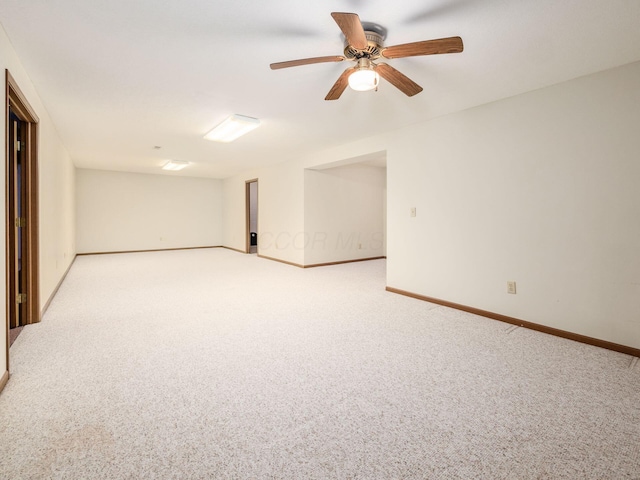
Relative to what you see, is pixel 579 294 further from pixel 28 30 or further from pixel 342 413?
pixel 28 30

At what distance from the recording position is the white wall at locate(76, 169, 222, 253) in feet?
25.6

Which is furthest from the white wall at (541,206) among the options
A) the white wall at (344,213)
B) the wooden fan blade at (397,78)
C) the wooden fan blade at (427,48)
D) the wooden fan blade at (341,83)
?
the white wall at (344,213)

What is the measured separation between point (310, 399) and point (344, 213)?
17.0 feet

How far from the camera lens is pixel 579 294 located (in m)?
2.64

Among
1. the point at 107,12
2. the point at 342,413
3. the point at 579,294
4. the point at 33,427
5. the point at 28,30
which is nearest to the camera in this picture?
the point at 33,427

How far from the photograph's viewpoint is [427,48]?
1.78 metres

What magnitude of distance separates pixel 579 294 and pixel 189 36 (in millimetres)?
3556

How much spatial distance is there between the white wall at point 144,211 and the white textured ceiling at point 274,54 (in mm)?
4654

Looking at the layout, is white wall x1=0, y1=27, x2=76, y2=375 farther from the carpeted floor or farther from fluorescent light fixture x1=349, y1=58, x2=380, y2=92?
fluorescent light fixture x1=349, y1=58, x2=380, y2=92

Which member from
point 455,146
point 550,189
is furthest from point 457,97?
point 550,189

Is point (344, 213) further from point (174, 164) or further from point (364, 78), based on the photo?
point (364, 78)

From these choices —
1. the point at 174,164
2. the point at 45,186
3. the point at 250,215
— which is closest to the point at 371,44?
the point at 45,186

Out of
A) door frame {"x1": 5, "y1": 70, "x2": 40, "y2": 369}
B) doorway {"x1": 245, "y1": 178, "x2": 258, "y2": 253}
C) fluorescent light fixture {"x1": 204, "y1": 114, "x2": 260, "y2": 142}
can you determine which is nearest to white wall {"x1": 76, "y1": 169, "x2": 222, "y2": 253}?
doorway {"x1": 245, "y1": 178, "x2": 258, "y2": 253}

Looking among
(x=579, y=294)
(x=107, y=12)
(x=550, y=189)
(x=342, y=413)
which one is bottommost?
(x=342, y=413)
